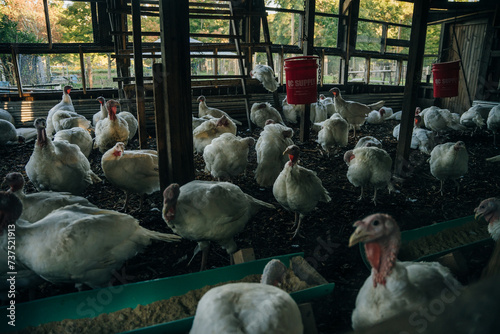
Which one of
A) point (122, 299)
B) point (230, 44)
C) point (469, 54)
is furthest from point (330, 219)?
point (469, 54)

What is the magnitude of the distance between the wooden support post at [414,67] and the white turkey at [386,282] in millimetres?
3498

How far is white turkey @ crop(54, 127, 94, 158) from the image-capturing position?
5559mm

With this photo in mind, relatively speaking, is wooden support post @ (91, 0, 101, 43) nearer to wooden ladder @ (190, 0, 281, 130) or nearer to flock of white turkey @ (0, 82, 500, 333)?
wooden ladder @ (190, 0, 281, 130)

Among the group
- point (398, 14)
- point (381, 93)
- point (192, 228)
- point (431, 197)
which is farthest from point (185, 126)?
point (398, 14)

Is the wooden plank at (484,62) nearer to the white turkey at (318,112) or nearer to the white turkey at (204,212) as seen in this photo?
the white turkey at (318,112)

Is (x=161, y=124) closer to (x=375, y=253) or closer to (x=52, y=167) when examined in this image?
(x=52, y=167)

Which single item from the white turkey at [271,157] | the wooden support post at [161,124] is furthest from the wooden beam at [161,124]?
the white turkey at [271,157]

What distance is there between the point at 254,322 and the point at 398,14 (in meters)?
17.0

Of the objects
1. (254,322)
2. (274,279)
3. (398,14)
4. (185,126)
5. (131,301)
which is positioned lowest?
(131,301)

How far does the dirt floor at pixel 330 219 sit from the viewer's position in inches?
118

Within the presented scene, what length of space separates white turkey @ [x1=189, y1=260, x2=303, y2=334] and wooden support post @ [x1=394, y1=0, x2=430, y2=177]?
3987mm

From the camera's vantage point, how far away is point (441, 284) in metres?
1.89

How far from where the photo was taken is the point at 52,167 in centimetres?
390

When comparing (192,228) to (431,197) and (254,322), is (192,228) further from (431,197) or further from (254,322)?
(431,197)
